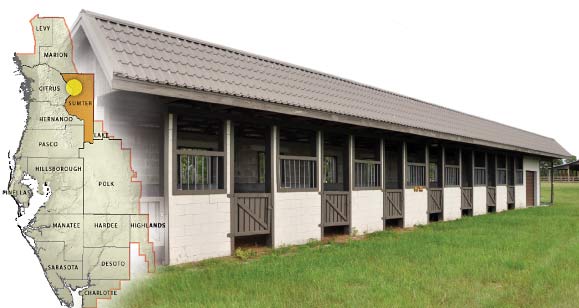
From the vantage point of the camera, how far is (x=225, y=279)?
6750mm

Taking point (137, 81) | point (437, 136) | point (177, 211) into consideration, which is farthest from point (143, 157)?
point (437, 136)

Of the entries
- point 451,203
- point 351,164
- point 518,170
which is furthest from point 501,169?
point 351,164

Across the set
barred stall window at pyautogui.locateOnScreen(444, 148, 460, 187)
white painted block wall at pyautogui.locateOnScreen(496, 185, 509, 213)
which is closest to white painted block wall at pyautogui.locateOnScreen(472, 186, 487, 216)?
barred stall window at pyautogui.locateOnScreen(444, 148, 460, 187)

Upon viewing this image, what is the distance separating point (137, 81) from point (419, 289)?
16.1 ft

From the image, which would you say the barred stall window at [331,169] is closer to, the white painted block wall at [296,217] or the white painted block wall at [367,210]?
the white painted block wall at [367,210]

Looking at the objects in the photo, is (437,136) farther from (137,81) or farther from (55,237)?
(55,237)

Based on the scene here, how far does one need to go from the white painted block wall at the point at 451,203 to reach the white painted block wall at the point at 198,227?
35.3 ft

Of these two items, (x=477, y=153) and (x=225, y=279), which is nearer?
(x=225, y=279)

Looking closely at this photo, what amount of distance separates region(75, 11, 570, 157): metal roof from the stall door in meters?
14.4

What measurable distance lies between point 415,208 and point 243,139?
6.25 m

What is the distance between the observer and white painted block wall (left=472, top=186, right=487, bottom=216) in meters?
19.4

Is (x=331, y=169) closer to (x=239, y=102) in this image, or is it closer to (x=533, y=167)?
(x=239, y=102)

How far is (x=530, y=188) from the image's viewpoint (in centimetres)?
2703

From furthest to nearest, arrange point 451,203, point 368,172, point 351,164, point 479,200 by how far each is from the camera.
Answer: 1. point 479,200
2. point 451,203
3. point 368,172
4. point 351,164
